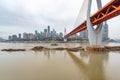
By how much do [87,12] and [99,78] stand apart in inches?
728

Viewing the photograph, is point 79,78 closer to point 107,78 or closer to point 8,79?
point 107,78

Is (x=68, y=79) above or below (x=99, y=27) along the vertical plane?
below

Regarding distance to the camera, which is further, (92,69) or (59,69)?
(92,69)

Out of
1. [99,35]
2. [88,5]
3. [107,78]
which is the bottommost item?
[107,78]

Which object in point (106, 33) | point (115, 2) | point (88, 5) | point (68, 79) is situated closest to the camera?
point (68, 79)

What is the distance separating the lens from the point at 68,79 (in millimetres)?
8609

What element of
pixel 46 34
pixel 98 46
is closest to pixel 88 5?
pixel 98 46

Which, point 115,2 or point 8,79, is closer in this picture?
point 8,79

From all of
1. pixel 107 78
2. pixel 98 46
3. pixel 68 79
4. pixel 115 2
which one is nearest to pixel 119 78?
pixel 107 78

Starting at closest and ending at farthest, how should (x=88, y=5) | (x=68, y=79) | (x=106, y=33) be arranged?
(x=68, y=79)
(x=88, y=5)
(x=106, y=33)

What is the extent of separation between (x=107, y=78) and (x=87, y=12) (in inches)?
726

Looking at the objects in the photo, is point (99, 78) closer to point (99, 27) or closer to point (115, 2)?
point (115, 2)

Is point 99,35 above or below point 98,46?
above

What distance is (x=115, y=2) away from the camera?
15.2 meters
